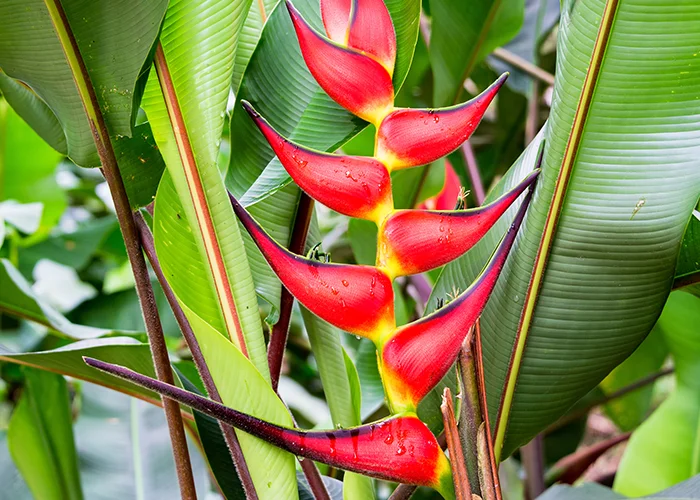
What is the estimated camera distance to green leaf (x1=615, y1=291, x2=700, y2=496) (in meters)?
0.72

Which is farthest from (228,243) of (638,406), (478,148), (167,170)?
(478,148)

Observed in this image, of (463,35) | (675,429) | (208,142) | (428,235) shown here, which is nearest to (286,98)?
(208,142)

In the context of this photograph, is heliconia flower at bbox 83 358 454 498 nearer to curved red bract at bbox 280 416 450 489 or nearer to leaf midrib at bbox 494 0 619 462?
curved red bract at bbox 280 416 450 489

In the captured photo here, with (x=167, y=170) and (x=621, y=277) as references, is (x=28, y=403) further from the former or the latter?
(x=621, y=277)

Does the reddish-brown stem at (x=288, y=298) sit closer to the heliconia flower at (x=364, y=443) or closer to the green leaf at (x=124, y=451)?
the heliconia flower at (x=364, y=443)

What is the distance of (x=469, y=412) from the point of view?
0.35 m

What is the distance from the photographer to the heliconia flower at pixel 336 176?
1.15ft

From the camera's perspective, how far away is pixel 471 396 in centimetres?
35

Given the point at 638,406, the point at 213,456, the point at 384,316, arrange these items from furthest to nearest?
the point at 638,406
the point at 213,456
the point at 384,316

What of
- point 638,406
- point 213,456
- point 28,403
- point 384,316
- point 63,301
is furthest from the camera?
point 63,301

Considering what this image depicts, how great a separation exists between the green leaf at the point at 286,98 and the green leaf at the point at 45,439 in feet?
1.15

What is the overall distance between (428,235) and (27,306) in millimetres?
511

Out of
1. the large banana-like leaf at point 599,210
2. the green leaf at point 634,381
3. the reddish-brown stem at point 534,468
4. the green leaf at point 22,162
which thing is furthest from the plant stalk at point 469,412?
the green leaf at point 22,162

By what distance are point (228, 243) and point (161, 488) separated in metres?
0.41
